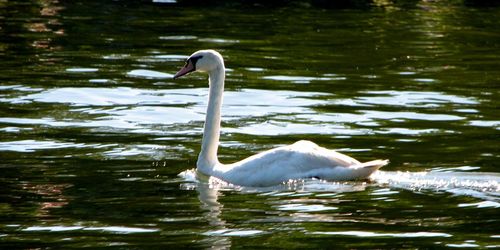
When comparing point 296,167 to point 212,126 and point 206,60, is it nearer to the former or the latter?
point 212,126

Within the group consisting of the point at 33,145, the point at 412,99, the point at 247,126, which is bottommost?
the point at 412,99

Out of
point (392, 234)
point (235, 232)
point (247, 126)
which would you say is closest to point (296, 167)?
point (235, 232)

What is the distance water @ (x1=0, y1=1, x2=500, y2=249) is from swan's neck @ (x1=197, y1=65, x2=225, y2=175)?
1.12 feet

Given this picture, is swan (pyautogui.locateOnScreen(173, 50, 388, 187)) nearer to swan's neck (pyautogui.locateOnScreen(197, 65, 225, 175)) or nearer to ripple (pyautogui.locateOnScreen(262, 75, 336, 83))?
swan's neck (pyautogui.locateOnScreen(197, 65, 225, 175))

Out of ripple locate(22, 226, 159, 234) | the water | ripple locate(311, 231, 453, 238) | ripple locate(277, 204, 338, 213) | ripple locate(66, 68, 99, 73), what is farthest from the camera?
ripple locate(66, 68, 99, 73)

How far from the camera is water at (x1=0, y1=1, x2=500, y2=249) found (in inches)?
498

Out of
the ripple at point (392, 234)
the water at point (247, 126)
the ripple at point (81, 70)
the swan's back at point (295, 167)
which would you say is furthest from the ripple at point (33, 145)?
the ripple at point (81, 70)

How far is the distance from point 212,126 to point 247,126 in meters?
3.37

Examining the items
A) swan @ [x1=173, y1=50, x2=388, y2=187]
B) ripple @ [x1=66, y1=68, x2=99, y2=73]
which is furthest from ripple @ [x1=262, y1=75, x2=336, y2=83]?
swan @ [x1=173, y1=50, x2=388, y2=187]

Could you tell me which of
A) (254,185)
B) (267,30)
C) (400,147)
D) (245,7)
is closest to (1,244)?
(254,185)

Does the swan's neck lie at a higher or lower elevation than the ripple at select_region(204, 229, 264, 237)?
higher

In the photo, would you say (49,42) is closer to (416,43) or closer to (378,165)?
(416,43)

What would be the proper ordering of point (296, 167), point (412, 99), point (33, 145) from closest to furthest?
point (296, 167), point (33, 145), point (412, 99)

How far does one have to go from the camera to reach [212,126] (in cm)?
Answer: 1627
